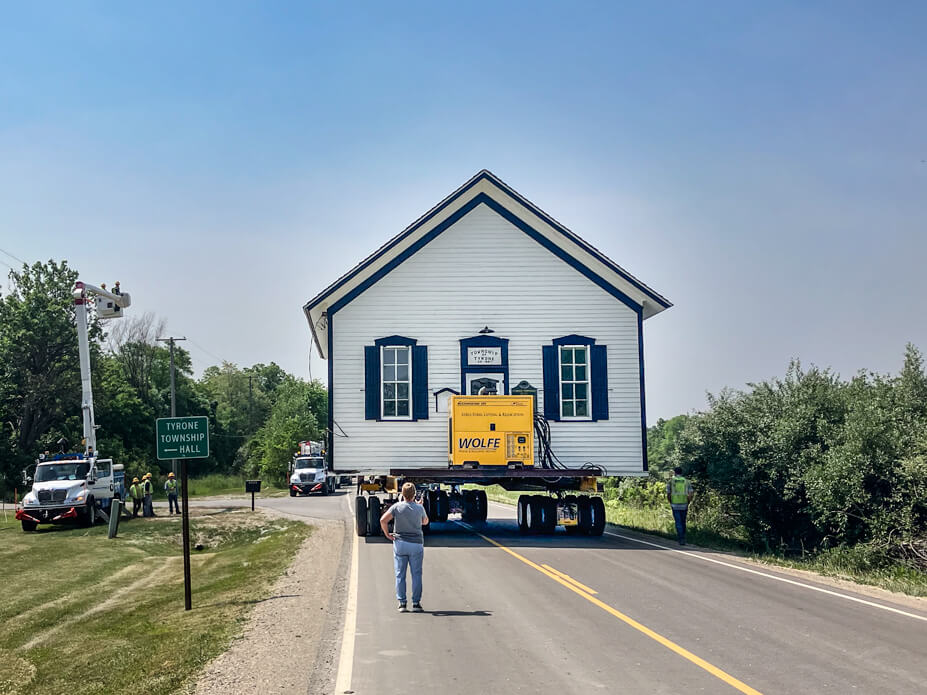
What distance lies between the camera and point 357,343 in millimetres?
25047

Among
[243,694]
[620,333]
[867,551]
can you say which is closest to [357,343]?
[620,333]

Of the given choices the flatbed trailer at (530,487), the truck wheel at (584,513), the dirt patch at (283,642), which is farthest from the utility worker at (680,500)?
the dirt patch at (283,642)

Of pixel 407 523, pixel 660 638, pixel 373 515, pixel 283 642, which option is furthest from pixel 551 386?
pixel 283 642

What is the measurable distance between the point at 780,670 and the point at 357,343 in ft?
58.4

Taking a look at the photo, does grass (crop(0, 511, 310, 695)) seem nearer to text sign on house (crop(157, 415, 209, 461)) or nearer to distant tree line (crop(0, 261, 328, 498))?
text sign on house (crop(157, 415, 209, 461))

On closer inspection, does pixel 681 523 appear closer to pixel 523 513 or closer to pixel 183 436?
pixel 523 513

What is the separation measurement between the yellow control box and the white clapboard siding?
2.21 m

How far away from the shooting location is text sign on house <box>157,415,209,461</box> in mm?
14180

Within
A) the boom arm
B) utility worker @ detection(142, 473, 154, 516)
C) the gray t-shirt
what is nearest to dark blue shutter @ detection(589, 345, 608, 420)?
the gray t-shirt

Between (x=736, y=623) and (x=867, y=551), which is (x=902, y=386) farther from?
(x=736, y=623)

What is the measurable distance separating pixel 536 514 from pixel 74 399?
48.1 m

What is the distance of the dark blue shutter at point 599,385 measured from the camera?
2502 cm

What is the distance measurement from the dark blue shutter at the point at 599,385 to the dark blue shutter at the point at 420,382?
15.6 feet

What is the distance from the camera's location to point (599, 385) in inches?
990
